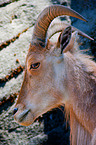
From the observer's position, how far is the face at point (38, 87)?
240 cm

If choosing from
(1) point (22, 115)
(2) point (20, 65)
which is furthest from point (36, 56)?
(2) point (20, 65)

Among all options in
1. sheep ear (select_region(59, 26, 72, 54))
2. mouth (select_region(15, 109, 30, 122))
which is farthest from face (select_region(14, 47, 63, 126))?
sheep ear (select_region(59, 26, 72, 54))

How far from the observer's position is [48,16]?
2.38 meters

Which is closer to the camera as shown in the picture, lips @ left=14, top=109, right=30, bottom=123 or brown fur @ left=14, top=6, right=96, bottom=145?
brown fur @ left=14, top=6, right=96, bottom=145

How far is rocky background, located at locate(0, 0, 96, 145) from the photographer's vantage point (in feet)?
12.3

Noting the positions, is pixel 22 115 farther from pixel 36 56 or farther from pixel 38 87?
pixel 36 56

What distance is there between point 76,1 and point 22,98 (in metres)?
4.29

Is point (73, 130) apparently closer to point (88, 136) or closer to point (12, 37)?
point (88, 136)

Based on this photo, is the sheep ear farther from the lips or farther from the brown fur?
the lips

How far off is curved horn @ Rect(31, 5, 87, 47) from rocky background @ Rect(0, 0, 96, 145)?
926mm

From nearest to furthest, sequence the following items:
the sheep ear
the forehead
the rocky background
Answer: the sheep ear → the forehead → the rocky background

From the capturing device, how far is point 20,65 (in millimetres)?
4227

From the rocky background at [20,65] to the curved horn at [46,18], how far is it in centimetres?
93

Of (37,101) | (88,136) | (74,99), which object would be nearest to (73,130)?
(88,136)
